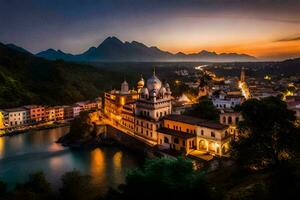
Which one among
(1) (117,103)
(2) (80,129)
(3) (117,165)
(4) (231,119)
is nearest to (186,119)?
(4) (231,119)

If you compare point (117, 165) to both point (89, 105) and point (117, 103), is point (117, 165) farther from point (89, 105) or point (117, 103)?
point (89, 105)

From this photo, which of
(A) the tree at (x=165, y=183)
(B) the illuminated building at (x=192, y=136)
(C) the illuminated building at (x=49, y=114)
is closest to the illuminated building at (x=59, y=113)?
(C) the illuminated building at (x=49, y=114)

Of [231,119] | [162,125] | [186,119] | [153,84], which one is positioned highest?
[153,84]

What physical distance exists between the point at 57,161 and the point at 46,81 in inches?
1773

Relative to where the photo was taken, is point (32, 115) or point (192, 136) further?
point (32, 115)

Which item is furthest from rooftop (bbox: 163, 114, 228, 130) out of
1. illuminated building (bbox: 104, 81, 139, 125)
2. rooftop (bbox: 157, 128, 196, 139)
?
illuminated building (bbox: 104, 81, 139, 125)

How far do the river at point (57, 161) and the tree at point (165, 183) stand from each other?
324 inches

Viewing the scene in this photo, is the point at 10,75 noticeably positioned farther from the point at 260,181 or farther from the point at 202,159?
the point at 260,181

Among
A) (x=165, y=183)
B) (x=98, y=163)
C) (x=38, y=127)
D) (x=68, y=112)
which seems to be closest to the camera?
(x=165, y=183)

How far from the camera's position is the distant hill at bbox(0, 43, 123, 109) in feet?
166

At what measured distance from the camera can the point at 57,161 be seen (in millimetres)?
25500

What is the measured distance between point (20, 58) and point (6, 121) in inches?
1722

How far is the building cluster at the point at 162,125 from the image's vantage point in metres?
21.8

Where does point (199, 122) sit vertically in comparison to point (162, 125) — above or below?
above
